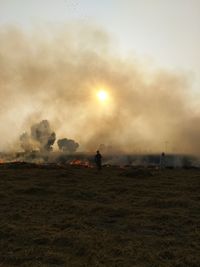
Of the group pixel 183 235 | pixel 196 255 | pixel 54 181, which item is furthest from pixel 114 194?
pixel 196 255

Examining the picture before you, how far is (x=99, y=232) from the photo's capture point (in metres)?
19.0

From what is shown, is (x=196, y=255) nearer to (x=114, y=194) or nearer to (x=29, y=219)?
(x=29, y=219)

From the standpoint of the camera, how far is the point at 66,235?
18.3 metres

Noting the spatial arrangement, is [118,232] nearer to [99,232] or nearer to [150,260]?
[99,232]

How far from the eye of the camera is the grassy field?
15.1m

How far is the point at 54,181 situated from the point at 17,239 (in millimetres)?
22782

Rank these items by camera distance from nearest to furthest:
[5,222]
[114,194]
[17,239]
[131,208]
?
[17,239] → [5,222] → [131,208] → [114,194]

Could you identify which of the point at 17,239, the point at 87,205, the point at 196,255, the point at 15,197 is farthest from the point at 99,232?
the point at 15,197

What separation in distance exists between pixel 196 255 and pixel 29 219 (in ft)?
31.6

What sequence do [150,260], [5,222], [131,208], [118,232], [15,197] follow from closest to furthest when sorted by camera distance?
[150,260]
[118,232]
[5,222]
[131,208]
[15,197]

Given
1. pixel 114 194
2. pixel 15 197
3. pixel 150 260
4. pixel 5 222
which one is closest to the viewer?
pixel 150 260

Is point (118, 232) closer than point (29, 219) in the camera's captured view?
Yes

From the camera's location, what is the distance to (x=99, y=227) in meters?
20.2

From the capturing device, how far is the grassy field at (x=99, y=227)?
15141 mm
